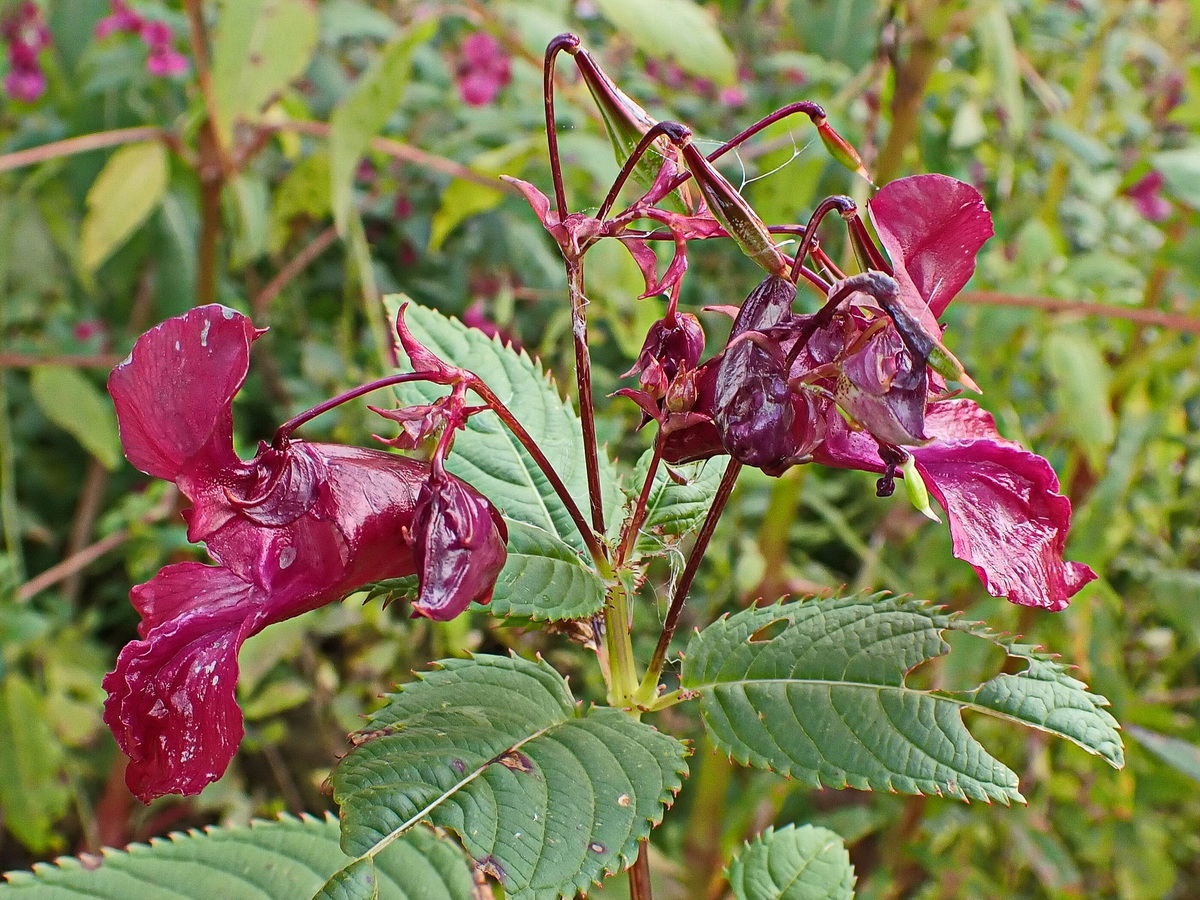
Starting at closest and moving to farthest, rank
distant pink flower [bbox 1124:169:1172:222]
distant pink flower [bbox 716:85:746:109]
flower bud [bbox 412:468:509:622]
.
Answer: flower bud [bbox 412:468:509:622]
distant pink flower [bbox 1124:169:1172:222]
distant pink flower [bbox 716:85:746:109]

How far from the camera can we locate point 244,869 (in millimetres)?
524

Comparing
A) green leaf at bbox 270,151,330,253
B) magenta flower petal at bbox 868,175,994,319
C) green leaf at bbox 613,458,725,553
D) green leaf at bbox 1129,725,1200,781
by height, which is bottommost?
green leaf at bbox 1129,725,1200,781

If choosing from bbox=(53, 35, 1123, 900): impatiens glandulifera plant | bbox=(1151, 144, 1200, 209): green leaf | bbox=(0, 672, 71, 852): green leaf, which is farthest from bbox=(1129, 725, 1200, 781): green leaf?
bbox=(0, 672, 71, 852): green leaf

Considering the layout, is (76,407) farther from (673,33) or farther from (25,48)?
(673,33)

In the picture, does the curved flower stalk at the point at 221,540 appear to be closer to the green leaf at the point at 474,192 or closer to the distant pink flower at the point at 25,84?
the green leaf at the point at 474,192

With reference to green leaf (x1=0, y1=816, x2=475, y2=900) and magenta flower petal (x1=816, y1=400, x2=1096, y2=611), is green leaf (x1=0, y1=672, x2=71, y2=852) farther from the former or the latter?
magenta flower petal (x1=816, y1=400, x2=1096, y2=611)

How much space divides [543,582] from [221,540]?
0.15 metres

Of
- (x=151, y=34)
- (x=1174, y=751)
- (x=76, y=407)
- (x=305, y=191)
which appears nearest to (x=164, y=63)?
(x=151, y=34)

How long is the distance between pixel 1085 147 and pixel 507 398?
1129mm

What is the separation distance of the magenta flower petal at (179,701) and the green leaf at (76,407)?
39.8 inches

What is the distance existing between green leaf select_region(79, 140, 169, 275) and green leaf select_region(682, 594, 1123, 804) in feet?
3.11

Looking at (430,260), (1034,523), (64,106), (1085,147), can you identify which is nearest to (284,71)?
(64,106)

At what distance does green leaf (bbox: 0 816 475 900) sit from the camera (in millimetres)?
510

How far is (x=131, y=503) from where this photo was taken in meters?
1.30
